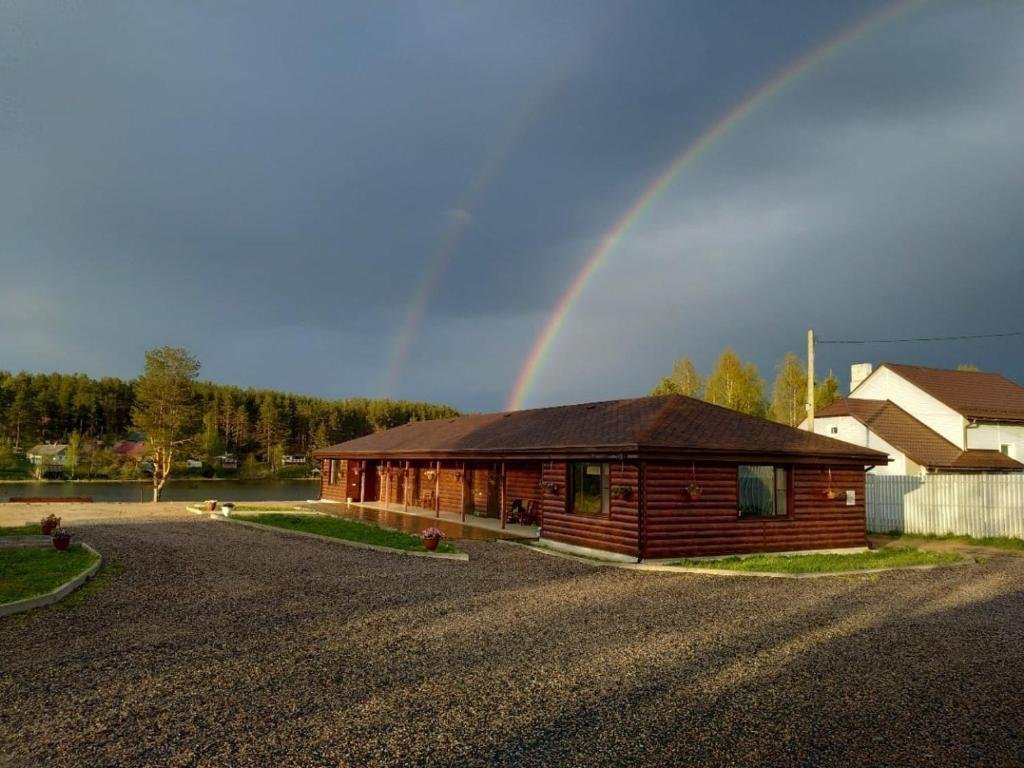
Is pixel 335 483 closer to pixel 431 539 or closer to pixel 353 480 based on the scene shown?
pixel 353 480

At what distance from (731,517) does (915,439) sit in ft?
54.5

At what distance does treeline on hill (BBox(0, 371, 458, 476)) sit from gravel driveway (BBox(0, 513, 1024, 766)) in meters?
82.5

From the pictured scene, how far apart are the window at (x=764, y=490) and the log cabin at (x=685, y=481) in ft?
0.08

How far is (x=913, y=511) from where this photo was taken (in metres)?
22.2

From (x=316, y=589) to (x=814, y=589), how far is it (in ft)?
28.5

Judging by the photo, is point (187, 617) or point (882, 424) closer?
point (187, 617)

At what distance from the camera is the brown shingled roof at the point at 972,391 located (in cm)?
2903

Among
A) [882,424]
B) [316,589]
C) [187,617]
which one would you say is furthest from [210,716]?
[882,424]

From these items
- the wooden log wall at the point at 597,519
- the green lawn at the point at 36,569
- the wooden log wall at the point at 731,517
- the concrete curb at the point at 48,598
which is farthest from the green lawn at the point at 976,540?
the green lawn at the point at 36,569

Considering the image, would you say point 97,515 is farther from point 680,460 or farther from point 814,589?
point 814,589

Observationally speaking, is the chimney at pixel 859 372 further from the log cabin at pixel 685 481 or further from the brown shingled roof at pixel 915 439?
the log cabin at pixel 685 481

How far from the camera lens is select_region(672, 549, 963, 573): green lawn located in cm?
1445

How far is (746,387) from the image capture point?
62281 mm

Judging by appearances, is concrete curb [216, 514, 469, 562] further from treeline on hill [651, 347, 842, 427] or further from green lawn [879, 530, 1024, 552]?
treeline on hill [651, 347, 842, 427]
